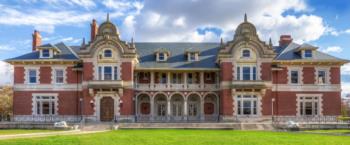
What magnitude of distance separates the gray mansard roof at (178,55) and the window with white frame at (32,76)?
36.5ft

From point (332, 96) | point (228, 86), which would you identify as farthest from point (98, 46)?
point (332, 96)

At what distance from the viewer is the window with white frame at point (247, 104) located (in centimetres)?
4441

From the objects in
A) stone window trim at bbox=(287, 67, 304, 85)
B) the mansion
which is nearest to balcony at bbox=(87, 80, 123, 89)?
the mansion

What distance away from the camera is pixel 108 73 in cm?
4441

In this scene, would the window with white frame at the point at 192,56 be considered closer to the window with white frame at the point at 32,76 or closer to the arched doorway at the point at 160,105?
the arched doorway at the point at 160,105

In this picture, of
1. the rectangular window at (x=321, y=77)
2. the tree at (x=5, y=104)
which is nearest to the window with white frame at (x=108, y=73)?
the rectangular window at (x=321, y=77)

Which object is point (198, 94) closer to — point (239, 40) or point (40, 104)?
point (239, 40)

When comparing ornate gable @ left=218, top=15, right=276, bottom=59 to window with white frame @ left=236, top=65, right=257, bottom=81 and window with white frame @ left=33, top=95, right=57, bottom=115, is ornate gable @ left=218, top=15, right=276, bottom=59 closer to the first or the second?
window with white frame @ left=236, top=65, right=257, bottom=81

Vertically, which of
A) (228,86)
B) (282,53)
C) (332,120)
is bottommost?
(332,120)

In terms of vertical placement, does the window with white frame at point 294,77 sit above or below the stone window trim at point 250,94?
above

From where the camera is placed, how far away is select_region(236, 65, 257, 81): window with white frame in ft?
146

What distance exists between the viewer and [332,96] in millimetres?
45750

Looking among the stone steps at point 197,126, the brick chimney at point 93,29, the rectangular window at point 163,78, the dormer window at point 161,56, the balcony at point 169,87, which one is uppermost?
the brick chimney at point 93,29

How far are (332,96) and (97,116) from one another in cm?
2501
